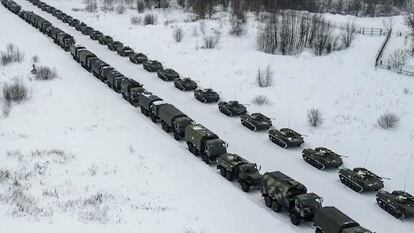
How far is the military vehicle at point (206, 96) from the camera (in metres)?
43.4

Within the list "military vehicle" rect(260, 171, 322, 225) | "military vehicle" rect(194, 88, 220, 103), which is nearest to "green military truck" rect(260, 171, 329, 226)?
"military vehicle" rect(260, 171, 322, 225)

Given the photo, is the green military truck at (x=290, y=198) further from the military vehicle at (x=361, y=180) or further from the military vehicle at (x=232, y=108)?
the military vehicle at (x=232, y=108)

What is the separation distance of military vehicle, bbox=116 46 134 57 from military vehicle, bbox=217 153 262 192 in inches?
1179

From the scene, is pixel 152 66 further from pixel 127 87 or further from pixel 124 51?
pixel 127 87

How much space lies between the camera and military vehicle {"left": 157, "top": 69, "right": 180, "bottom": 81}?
1937 inches

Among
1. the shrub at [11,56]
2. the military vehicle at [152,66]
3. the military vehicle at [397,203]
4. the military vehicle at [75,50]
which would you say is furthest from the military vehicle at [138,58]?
the military vehicle at [397,203]

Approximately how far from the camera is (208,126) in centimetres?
3888

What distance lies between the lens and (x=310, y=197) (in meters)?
25.4

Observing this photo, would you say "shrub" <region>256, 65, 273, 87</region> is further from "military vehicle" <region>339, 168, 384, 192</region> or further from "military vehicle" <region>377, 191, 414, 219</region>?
"military vehicle" <region>377, 191, 414, 219</region>

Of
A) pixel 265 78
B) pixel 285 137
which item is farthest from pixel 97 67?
pixel 285 137

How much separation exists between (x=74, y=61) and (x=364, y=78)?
32.5 m

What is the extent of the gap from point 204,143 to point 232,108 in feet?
30.0

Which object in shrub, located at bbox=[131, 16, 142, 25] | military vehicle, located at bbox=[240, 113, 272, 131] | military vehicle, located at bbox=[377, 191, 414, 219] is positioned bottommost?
military vehicle, located at bbox=[377, 191, 414, 219]

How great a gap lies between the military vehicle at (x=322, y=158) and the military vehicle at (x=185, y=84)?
16.6 meters
